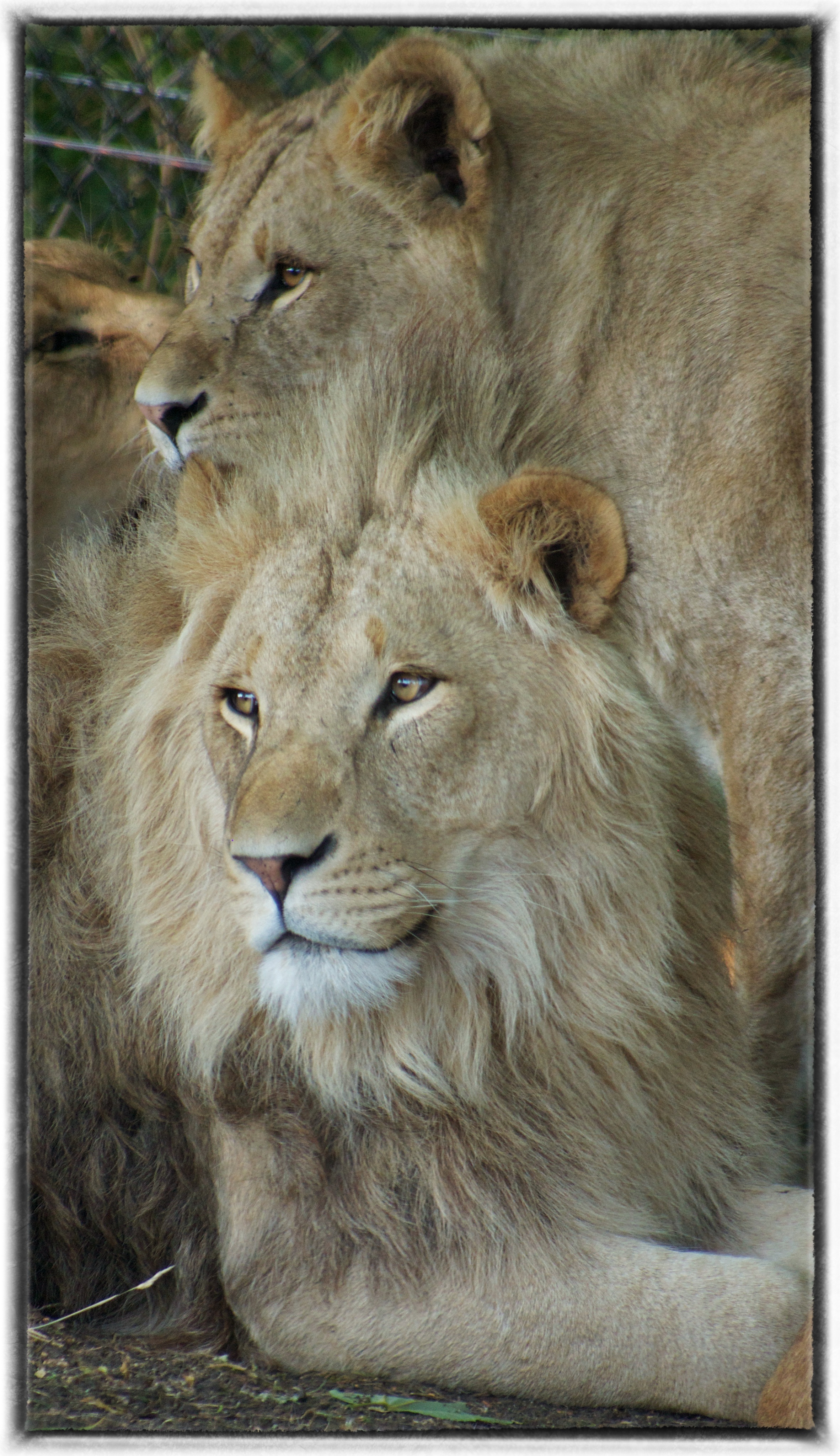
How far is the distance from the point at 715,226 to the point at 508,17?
0.86 metres

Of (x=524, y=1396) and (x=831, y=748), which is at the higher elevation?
(x=831, y=748)

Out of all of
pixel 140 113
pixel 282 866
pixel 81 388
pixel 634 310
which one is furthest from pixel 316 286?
pixel 140 113

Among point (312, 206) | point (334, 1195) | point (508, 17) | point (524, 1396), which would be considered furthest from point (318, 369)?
point (524, 1396)

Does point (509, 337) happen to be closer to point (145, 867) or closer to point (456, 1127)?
point (145, 867)

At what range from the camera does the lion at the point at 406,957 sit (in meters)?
1.97

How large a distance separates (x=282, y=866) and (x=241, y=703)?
1.21 feet

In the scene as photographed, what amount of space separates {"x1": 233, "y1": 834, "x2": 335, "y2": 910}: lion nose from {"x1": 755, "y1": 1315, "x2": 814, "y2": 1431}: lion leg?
0.84m

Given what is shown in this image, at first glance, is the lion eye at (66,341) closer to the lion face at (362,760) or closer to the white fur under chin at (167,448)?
the white fur under chin at (167,448)

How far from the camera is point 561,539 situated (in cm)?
203

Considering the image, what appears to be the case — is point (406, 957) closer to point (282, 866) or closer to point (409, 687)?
point (282, 866)

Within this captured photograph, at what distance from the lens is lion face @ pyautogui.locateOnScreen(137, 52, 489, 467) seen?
A: 8.95ft

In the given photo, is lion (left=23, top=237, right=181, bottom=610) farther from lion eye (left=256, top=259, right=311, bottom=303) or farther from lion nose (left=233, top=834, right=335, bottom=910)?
lion nose (left=233, top=834, right=335, bottom=910)

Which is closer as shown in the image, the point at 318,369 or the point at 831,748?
the point at 831,748

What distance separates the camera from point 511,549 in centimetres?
205
